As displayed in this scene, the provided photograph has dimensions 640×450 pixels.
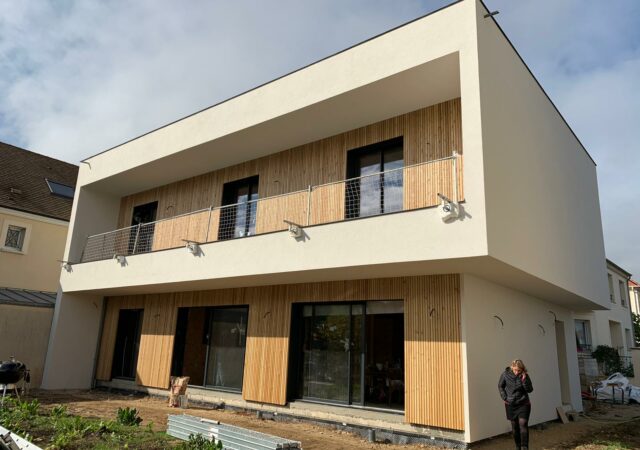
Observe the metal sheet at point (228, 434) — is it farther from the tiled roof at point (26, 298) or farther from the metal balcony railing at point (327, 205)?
the tiled roof at point (26, 298)

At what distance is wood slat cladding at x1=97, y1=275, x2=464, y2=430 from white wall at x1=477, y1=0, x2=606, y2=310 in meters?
1.55

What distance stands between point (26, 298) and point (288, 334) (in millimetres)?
9763

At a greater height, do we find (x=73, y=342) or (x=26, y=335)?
(x=26, y=335)

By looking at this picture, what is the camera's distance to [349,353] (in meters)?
9.62

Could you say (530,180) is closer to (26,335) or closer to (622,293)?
(26,335)

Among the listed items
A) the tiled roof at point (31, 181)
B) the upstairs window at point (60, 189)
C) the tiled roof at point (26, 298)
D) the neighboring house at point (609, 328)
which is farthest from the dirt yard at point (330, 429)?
the upstairs window at point (60, 189)

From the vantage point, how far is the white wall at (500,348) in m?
8.16

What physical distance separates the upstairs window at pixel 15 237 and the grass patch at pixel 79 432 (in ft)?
36.2

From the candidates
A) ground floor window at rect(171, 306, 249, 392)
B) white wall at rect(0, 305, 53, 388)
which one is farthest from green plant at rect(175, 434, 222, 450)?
white wall at rect(0, 305, 53, 388)

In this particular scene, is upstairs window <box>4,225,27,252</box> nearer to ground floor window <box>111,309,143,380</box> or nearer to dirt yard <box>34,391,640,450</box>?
ground floor window <box>111,309,143,380</box>

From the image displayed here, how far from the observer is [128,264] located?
12.6 m

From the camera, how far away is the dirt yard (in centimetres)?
825

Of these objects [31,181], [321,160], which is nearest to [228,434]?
[321,160]

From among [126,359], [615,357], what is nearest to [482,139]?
[126,359]
